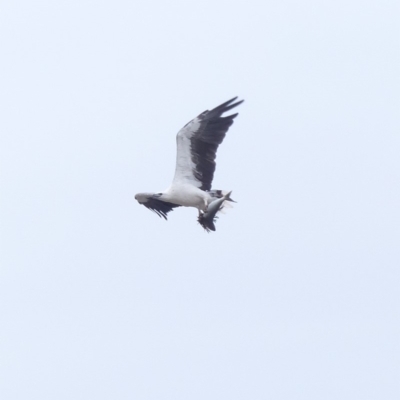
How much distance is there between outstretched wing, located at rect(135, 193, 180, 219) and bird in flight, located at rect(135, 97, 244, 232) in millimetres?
524

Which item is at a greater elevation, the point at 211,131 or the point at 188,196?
the point at 211,131

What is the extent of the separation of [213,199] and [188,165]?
4.67 ft

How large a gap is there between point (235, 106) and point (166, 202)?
340 centimetres

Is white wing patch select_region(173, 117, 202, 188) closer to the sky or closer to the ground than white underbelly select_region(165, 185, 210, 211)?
closer to the sky

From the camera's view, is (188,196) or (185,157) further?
(185,157)

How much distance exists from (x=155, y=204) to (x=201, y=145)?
2.43 metres

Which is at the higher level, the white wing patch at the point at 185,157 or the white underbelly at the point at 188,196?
the white wing patch at the point at 185,157

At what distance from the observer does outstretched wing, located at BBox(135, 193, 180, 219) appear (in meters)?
73.8

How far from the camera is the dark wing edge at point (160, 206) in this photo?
73.9m

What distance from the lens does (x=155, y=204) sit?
74.0 metres

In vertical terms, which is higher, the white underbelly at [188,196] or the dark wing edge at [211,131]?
the dark wing edge at [211,131]

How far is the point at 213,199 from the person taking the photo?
2842 inches

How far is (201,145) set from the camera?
2859 inches

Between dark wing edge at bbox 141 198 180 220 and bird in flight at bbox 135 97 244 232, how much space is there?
550 mm
